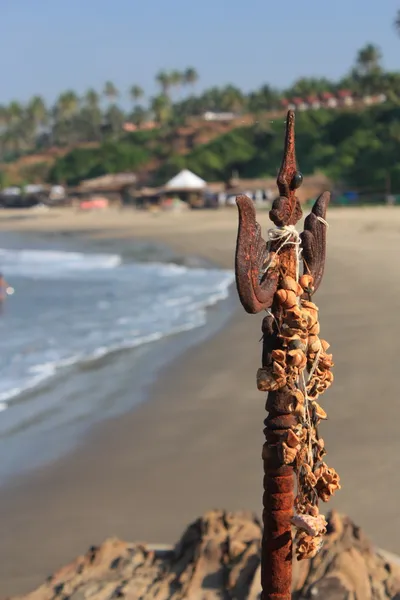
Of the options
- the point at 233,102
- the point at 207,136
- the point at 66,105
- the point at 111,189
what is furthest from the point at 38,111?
the point at 111,189

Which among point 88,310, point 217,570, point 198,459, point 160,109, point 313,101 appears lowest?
point 88,310

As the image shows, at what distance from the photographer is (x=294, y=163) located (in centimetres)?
323

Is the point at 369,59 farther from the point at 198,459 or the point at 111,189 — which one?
the point at 198,459

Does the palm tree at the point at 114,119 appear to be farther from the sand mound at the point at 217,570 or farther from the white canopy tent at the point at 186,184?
the sand mound at the point at 217,570

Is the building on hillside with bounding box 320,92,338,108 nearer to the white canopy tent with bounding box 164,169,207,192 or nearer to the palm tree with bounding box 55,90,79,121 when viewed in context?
the white canopy tent with bounding box 164,169,207,192

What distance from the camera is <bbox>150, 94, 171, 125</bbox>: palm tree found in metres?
126

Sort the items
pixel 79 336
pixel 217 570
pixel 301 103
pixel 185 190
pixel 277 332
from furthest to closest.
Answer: pixel 301 103 → pixel 185 190 → pixel 79 336 → pixel 217 570 → pixel 277 332

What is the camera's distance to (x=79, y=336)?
58.5 ft

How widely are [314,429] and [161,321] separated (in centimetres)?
1607

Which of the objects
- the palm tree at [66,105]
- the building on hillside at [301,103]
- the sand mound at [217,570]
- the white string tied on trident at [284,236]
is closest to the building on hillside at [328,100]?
the building on hillside at [301,103]

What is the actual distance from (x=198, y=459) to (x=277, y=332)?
21.7 feet

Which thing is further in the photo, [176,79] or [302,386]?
[176,79]

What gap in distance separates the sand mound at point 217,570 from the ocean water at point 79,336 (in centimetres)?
441

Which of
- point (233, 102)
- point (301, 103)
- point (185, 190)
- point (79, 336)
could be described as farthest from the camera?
point (233, 102)
